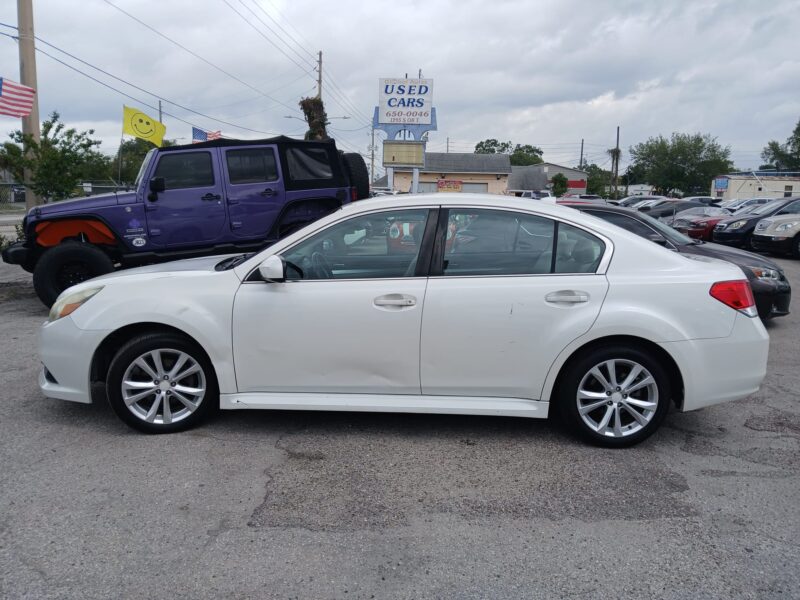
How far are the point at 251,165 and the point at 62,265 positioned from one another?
2.72 metres

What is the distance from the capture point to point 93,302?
4367 mm

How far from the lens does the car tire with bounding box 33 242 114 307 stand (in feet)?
26.7

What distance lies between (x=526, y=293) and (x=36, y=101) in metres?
13.7

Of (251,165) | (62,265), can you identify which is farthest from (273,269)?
(62,265)

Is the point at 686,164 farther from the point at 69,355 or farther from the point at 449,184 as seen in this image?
the point at 69,355

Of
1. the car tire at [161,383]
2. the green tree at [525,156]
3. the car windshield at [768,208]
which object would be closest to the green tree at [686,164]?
the green tree at [525,156]

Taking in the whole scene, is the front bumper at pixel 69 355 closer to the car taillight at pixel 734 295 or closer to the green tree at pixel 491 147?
the car taillight at pixel 734 295

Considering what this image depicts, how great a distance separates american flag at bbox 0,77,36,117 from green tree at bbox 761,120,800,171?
9197 cm

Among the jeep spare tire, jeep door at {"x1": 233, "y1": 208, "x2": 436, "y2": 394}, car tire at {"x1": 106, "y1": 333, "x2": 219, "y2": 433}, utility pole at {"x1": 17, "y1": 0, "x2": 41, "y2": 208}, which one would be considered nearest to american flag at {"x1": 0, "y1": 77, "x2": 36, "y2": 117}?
utility pole at {"x1": 17, "y1": 0, "x2": 41, "y2": 208}

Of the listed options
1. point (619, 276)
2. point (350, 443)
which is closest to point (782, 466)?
point (619, 276)

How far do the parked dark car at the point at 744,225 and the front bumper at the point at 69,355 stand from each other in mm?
16645

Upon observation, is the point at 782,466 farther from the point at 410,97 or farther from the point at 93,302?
the point at 410,97

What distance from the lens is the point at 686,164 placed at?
256 ft

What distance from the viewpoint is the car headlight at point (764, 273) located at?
25.0 feet
